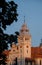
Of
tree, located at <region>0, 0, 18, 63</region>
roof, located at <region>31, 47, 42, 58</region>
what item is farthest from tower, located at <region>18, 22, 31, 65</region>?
tree, located at <region>0, 0, 18, 63</region>

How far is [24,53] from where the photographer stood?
195 ft

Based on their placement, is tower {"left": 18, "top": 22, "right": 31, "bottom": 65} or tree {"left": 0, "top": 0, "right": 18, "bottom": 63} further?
tower {"left": 18, "top": 22, "right": 31, "bottom": 65}

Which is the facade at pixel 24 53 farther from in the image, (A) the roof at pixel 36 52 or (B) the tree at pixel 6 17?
(B) the tree at pixel 6 17

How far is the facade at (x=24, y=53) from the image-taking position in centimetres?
5872

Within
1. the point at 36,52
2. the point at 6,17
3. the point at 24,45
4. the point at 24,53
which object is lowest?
the point at 6,17

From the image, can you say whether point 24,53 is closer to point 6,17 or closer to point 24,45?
point 24,45

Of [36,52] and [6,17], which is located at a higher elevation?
[36,52]

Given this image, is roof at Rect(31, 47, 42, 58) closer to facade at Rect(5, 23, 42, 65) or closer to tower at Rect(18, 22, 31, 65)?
facade at Rect(5, 23, 42, 65)

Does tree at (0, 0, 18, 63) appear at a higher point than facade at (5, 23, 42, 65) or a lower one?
lower

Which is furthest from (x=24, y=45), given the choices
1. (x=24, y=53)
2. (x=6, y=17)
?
(x=6, y=17)

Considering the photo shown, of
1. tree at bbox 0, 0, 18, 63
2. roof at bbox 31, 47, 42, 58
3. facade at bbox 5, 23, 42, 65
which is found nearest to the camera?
tree at bbox 0, 0, 18, 63

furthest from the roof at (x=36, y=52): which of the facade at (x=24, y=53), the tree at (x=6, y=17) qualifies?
the tree at (x=6, y=17)

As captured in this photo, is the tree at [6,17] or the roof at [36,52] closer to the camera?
the tree at [6,17]

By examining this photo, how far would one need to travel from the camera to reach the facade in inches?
2312
